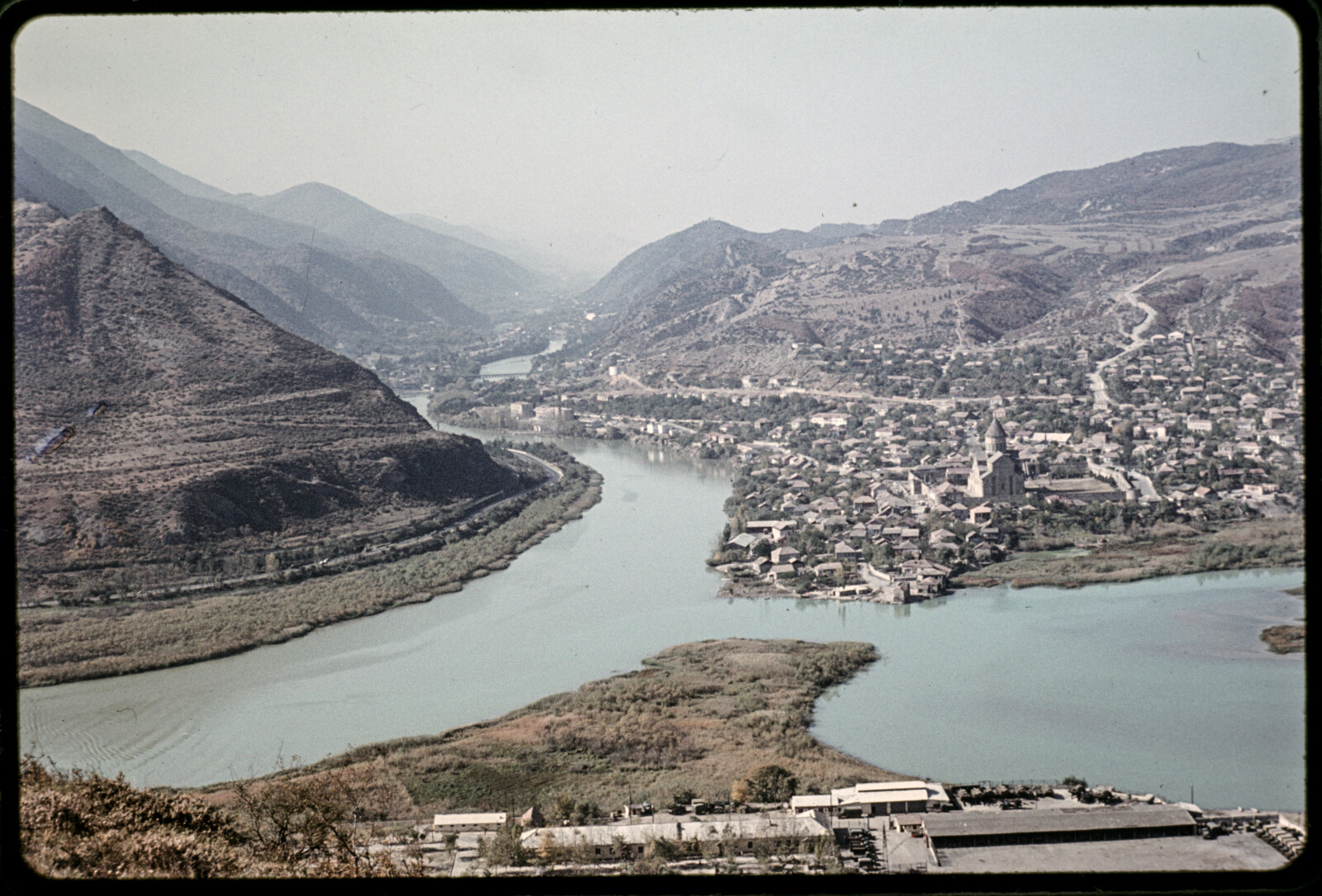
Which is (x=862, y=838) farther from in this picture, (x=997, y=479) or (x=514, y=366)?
(x=514, y=366)

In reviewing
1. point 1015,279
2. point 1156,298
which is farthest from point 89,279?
point 1015,279

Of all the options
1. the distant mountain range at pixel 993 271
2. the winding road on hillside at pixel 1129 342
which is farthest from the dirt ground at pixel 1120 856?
the distant mountain range at pixel 993 271

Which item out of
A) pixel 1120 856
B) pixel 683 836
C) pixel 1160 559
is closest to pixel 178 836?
pixel 683 836

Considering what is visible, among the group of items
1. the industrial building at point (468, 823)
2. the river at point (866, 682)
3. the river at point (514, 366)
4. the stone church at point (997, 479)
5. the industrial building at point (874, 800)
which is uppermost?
the river at point (514, 366)

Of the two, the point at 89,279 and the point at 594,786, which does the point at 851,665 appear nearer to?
the point at 594,786

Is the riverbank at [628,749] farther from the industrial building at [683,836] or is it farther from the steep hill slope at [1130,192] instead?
the steep hill slope at [1130,192]
